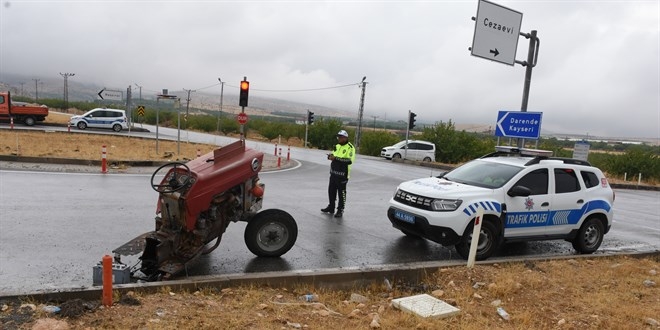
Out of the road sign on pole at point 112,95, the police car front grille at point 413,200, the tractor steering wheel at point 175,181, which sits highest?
the road sign on pole at point 112,95

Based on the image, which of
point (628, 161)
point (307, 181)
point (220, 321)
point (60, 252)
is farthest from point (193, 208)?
point (628, 161)

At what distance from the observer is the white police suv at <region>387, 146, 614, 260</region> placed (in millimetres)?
7316

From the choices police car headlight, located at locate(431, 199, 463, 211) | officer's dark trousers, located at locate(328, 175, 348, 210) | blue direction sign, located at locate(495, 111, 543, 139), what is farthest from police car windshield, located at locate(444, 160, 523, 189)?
blue direction sign, located at locate(495, 111, 543, 139)

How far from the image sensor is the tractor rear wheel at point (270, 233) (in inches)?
257

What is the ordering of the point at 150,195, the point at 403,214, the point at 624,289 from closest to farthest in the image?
the point at 624,289 → the point at 403,214 → the point at 150,195

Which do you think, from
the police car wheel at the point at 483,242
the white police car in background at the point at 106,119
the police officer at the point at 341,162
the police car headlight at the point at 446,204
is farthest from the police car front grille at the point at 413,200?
the white police car in background at the point at 106,119

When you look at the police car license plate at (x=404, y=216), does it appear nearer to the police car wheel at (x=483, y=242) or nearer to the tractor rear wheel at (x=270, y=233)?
the police car wheel at (x=483, y=242)

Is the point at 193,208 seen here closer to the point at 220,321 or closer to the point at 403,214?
the point at 220,321

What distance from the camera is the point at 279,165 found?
20500 millimetres

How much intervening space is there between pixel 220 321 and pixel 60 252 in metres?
3.38

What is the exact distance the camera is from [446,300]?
5.37m

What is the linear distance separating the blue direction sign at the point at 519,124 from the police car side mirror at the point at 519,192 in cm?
532

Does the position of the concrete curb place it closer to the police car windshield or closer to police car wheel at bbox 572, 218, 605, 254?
the police car windshield

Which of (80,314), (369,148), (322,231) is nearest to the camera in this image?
(80,314)
